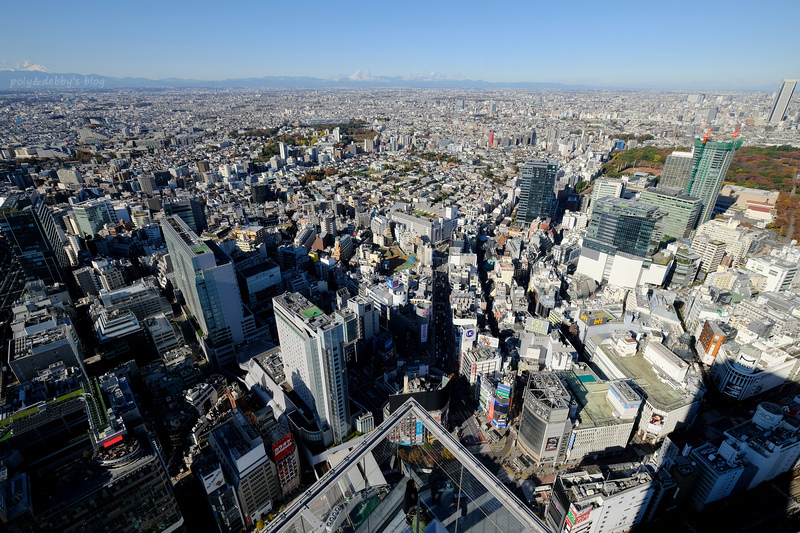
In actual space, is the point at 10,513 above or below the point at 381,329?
above

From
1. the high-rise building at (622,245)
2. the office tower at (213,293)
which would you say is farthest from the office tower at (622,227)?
the office tower at (213,293)

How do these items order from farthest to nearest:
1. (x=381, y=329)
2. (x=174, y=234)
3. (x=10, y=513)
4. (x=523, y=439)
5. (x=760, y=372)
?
(x=381, y=329), (x=174, y=234), (x=760, y=372), (x=523, y=439), (x=10, y=513)

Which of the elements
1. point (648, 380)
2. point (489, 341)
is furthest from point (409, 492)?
point (648, 380)

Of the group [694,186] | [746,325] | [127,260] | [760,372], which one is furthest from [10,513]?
[694,186]

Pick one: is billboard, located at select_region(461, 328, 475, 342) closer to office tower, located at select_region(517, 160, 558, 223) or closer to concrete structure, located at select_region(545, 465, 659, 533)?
concrete structure, located at select_region(545, 465, 659, 533)

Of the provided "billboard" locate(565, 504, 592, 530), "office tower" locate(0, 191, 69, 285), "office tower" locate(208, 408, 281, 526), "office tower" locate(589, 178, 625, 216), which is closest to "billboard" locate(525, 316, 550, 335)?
"billboard" locate(565, 504, 592, 530)

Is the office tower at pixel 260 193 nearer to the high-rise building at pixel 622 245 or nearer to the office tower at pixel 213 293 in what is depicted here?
the office tower at pixel 213 293

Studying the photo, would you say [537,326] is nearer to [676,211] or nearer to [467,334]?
[467,334]

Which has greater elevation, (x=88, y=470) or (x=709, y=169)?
(x=709, y=169)

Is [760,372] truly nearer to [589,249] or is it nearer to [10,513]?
[589,249]
